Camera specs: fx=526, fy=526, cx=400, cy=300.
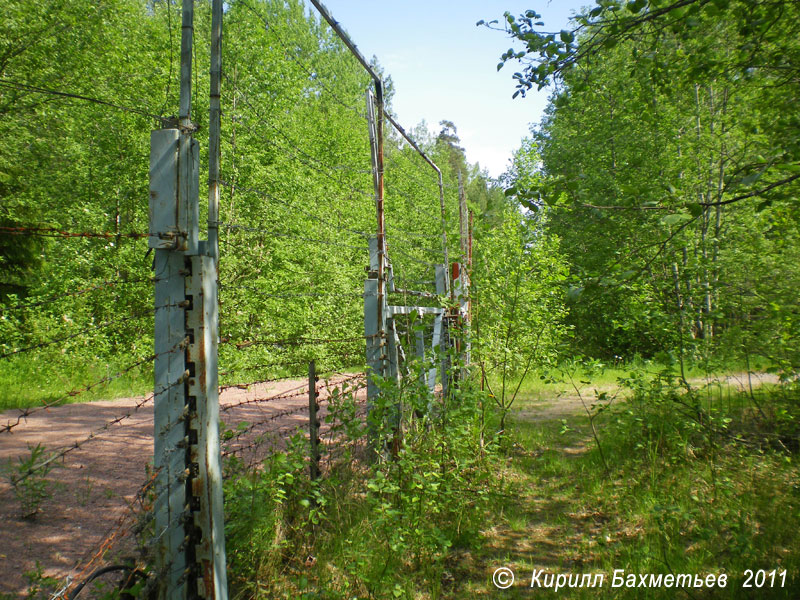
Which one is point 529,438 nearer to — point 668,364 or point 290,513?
point 668,364

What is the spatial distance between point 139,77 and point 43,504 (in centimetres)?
1330

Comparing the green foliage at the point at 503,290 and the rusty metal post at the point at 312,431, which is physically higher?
the green foliage at the point at 503,290

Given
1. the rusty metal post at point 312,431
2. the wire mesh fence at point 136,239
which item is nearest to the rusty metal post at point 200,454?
the rusty metal post at point 312,431

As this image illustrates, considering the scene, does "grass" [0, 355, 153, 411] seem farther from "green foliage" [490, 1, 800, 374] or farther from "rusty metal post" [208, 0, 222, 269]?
"green foliage" [490, 1, 800, 374]

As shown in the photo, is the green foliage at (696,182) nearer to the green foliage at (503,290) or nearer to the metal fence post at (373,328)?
the green foliage at (503,290)

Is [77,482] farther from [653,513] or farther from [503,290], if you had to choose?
[653,513]

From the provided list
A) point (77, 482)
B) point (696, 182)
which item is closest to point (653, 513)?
point (696, 182)

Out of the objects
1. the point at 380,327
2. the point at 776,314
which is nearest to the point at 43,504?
the point at 380,327

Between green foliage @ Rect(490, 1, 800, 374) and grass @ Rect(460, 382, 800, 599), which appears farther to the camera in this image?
grass @ Rect(460, 382, 800, 599)

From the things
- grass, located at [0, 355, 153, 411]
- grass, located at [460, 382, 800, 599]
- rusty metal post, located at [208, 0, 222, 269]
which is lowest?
grass, located at [460, 382, 800, 599]

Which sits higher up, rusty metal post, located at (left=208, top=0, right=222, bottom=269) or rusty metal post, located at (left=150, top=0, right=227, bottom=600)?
rusty metal post, located at (left=208, top=0, right=222, bottom=269)

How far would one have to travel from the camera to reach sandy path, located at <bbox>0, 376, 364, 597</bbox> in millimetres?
3637

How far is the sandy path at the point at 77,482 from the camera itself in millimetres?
3637

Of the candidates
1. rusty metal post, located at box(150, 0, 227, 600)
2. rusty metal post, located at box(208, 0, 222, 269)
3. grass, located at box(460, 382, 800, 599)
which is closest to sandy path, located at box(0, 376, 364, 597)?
rusty metal post, located at box(150, 0, 227, 600)
